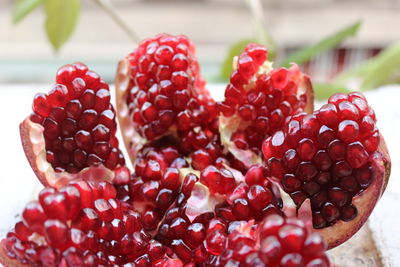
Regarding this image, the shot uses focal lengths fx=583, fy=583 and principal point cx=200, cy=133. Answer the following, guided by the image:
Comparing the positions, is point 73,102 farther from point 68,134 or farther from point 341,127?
point 341,127

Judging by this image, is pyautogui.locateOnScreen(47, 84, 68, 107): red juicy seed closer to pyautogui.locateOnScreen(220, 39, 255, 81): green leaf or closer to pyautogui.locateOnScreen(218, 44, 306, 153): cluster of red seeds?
pyautogui.locateOnScreen(218, 44, 306, 153): cluster of red seeds

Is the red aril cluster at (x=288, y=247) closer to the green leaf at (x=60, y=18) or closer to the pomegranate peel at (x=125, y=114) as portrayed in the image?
the pomegranate peel at (x=125, y=114)

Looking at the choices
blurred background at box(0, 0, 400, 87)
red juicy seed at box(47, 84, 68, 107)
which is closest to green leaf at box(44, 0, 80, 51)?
red juicy seed at box(47, 84, 68, 107)

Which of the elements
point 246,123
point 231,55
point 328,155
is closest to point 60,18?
point 231,55

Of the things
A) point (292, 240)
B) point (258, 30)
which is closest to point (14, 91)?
point (258, 30)

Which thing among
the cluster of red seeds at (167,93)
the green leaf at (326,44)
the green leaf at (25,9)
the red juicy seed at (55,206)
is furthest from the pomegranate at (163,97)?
the green leaf at (326,44)
